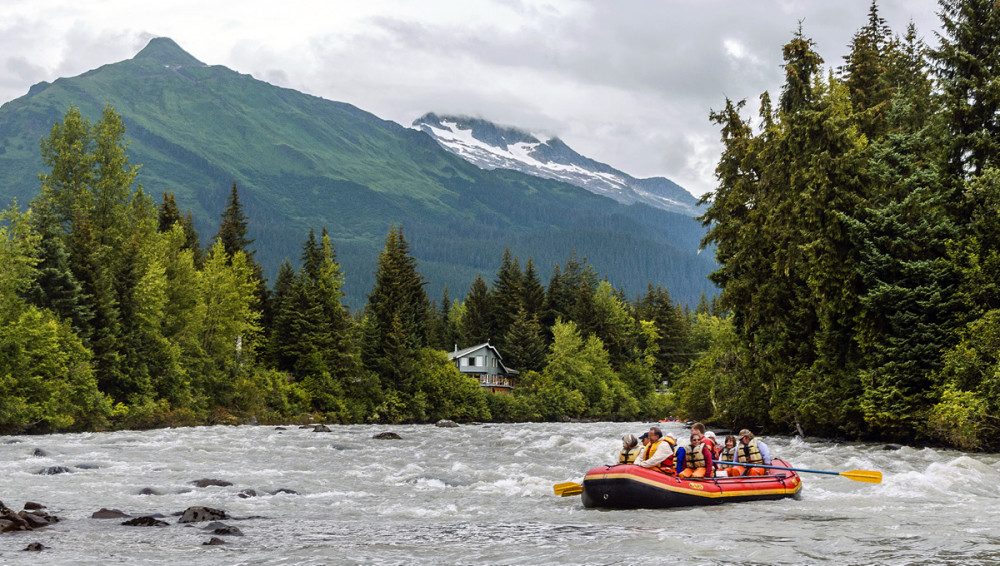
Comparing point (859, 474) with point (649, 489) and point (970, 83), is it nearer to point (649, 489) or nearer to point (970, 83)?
point (649, 489)

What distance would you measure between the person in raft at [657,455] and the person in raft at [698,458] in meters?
0.54

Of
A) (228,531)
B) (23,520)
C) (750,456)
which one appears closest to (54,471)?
(23,520)

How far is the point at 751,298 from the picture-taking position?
4159cm

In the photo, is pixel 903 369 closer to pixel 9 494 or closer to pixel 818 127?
pixel 818 127

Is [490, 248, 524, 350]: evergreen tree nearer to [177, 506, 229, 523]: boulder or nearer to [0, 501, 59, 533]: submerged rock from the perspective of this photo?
[177, 506, 229, 523]: boulder

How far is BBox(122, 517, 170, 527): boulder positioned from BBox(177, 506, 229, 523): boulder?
480 millimetres

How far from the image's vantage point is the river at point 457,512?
46.4 ft

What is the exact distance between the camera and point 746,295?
138 feet

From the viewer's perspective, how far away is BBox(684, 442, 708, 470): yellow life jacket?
20578 mm

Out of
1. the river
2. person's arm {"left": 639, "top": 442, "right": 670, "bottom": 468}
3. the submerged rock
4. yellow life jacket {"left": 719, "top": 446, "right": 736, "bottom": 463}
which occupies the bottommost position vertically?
the river

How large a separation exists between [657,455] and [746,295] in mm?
24087

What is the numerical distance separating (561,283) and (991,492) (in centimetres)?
8575

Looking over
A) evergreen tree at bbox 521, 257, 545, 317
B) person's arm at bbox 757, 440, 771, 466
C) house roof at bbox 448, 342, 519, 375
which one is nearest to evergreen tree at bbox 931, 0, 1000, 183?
person's arm at bbox 757, 440, 771, 466

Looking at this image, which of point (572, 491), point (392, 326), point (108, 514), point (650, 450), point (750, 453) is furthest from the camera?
point (392, 326)
